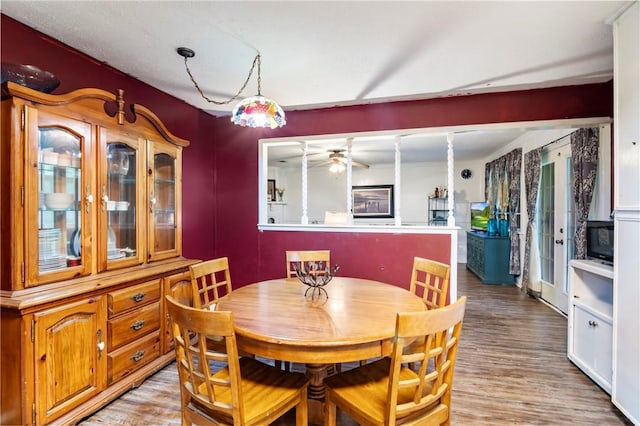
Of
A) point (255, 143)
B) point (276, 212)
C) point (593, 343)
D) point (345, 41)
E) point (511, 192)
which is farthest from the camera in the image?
point (276, 212)

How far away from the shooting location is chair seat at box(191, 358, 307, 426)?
135 cm

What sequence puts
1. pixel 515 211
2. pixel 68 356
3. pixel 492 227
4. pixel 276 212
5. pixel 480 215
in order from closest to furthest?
pixel 68 356, pixel 515 211, pixel 492 227, pixel 480 215, pixel 276 212

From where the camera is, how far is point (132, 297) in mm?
2260

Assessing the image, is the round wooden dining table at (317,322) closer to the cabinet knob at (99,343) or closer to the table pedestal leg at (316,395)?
the table pedestal leg at (316,395)

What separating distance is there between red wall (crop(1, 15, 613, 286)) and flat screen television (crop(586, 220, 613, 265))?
1.18 meters

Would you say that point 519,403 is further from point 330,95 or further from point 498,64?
point 330,95

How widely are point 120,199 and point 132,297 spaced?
79cm

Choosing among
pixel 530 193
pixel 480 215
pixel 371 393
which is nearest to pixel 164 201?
pixel 371 393

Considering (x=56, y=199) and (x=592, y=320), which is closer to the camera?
(x=56, y=199)

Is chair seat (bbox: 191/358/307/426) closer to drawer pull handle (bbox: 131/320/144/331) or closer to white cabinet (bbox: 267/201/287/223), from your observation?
drawer pull handle (bbox: 131/320/144/331)

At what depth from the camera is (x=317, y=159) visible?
22.0ft

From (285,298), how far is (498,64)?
102 inches

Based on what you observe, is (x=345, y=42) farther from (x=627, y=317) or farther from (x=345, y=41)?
(x=627, y=317)

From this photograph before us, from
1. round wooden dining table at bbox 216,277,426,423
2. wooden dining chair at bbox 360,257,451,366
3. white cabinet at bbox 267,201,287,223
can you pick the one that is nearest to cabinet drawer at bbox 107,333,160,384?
round wooden dining table at bbox 216,277,426,423
